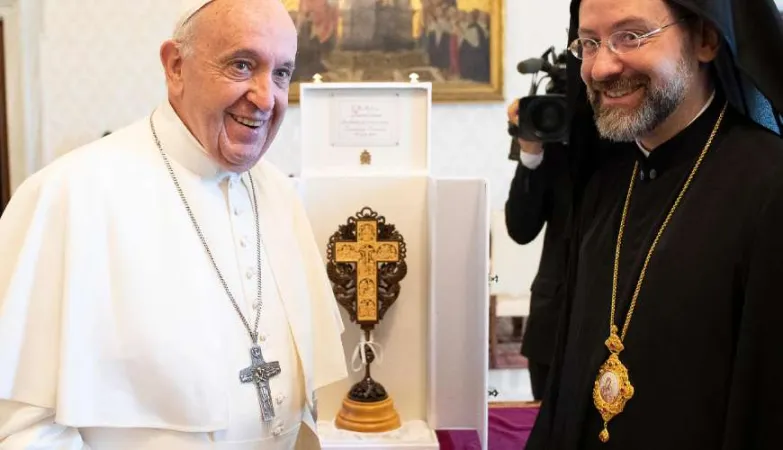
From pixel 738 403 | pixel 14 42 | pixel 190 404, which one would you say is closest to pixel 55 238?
pixel 190 404

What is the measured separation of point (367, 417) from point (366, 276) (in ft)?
1.73

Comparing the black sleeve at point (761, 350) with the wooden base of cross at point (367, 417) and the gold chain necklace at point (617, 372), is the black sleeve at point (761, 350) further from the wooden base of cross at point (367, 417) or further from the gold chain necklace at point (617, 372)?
the wooden base of cross at point (367, 417)

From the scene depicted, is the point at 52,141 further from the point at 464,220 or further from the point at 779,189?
the point at 779,189

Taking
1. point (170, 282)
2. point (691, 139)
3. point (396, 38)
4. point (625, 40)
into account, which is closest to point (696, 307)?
point (691, 139)

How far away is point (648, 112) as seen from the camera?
1.45 metres

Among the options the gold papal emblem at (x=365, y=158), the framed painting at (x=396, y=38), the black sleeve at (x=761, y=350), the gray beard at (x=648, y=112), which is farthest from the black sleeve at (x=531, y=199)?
the framed painting at (x=396, y=38)

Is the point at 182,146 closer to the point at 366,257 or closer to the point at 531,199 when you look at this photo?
the point at 366,257

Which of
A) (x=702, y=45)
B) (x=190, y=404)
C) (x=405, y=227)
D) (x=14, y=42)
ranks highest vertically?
(x=14, y=42)

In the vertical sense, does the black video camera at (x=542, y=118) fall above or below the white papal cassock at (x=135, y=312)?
above

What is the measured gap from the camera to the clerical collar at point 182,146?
5.19 ft

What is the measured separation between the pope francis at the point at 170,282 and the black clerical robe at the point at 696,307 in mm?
662

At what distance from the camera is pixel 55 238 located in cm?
142

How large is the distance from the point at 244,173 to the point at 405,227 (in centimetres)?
109

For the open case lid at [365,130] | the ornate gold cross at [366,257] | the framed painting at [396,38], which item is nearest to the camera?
the ornate gold cross at [366,257]
